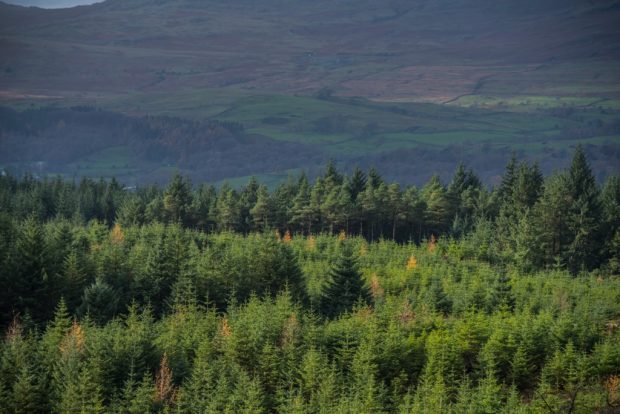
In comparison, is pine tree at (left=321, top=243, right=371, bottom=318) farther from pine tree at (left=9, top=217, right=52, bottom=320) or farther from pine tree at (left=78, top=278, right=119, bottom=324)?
pine tree at (left=9, top=217, right=52, bottom=320)

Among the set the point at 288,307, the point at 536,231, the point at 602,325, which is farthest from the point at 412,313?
the point at 536,231

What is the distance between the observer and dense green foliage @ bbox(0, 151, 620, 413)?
4825cm

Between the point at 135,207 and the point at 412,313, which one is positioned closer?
the point at 412,313

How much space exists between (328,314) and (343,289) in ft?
7.12

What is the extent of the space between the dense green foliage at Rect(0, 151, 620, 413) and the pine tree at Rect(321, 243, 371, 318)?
0.49ft

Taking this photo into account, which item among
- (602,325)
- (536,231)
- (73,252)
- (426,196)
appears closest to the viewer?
(602,325)

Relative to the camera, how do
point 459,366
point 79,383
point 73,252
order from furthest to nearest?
point 73,252 < point 459,366 < point 79,383

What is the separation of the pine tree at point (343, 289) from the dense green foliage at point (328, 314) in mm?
150

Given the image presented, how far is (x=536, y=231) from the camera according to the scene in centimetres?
9488

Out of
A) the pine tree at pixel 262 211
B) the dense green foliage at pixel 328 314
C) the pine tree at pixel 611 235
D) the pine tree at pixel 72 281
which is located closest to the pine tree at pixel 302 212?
the dense green foliage at pixel 328 314

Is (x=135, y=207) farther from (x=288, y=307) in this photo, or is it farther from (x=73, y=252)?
(x=288, y=307)

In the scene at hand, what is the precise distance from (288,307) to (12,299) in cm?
2028

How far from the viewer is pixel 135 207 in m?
118

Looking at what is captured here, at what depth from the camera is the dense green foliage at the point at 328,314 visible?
158ft
